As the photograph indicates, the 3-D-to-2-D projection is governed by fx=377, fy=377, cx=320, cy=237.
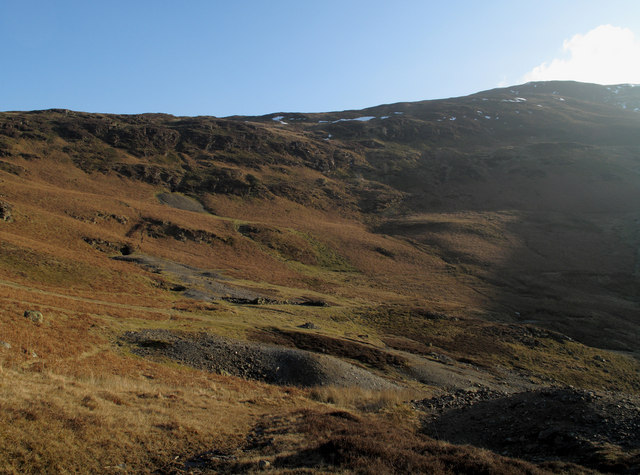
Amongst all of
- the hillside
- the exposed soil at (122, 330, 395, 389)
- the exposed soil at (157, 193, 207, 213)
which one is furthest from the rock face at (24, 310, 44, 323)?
the exposed soil at (157, 193, 207, 213)

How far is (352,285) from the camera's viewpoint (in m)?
61.2

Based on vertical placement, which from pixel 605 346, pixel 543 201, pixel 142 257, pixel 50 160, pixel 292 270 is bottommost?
pixel 605 346

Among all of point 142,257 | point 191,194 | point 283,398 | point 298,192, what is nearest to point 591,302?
point 283,398

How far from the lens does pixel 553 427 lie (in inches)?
523

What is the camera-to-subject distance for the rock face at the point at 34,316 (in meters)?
20.2

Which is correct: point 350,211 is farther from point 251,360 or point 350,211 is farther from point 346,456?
point 346,456

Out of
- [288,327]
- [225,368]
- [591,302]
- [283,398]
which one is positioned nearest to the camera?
[283,398]

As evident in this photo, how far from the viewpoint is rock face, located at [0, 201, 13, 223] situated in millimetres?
49125

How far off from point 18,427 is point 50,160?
10694cm

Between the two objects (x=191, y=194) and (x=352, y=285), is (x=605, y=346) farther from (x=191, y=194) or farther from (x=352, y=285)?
(x=191, y=194)

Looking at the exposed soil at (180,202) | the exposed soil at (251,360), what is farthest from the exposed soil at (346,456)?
the exposed soil at (180,202)

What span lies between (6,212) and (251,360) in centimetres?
4777

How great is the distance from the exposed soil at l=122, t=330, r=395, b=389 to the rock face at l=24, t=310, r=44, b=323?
4.41 meters

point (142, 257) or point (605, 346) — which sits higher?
point (142, 257)
